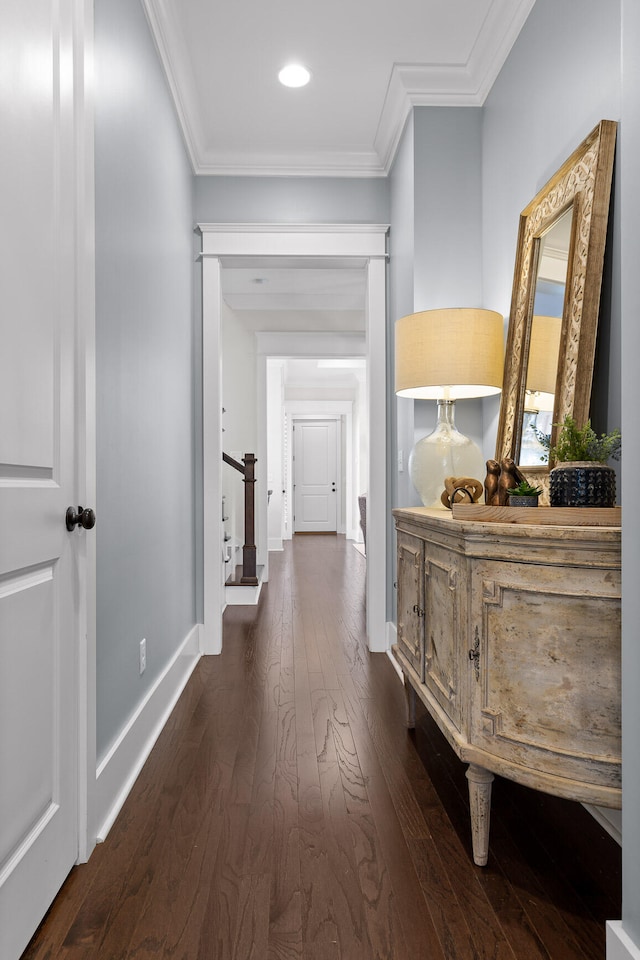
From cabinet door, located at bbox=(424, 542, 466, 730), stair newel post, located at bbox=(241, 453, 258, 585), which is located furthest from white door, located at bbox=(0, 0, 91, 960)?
stair newel post, located at bbox=(241, 453, 258, 585)

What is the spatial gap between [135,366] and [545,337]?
4.67 feet

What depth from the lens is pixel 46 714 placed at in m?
1.41

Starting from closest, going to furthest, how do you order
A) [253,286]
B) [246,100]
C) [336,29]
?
[336,29], [246,100], [253,286]

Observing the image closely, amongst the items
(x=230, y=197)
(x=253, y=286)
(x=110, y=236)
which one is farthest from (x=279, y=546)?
(x=110, y=236)

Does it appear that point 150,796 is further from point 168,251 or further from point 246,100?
point 246,100

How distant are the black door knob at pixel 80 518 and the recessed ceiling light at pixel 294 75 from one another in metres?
2.37

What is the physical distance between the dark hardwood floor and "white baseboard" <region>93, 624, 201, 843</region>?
46 millimetres

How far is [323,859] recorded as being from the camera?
160cm

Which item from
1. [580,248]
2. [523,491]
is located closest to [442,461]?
[523,491]

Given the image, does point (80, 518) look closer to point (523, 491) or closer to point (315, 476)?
point (523, 491)

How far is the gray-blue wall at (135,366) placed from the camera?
6.04 feet

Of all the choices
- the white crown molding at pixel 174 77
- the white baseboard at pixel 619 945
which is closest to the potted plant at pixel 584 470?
the white baseboard at pixel 619 945

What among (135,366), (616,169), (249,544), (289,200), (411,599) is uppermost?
(289,200)

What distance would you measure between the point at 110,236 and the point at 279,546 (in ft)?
23.2
